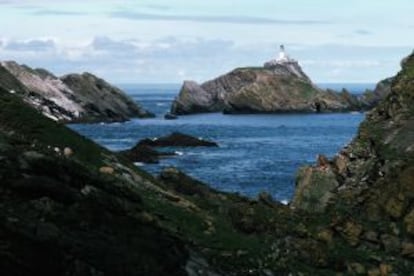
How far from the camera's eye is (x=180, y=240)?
17828 mm

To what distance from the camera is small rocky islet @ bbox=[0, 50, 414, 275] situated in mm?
14836

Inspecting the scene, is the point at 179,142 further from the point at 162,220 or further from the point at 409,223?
the point at 162,220

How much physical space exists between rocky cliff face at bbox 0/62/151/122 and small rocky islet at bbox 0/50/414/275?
369 feet

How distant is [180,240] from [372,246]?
337 inches

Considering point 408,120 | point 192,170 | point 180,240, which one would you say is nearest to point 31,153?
point 180,240

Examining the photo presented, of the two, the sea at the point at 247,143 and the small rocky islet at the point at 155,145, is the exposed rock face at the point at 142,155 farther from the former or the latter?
the sea at the point at 247,143

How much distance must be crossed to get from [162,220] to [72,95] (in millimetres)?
Result: 140432

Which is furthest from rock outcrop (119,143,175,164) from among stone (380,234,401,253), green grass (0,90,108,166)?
stone (380,234,401,253)

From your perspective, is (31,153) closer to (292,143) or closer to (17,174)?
(17,174)

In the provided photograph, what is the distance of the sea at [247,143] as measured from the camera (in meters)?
70.4

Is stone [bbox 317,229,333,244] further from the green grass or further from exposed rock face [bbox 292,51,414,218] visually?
the green grass

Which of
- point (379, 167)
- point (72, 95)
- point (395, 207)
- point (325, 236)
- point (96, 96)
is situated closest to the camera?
point (325, 236)

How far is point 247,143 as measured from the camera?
11494 cm

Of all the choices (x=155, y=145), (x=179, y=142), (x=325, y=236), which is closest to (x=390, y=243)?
(x=325, y=236)
